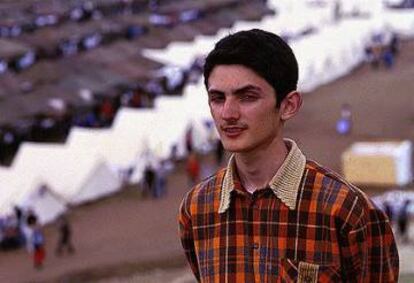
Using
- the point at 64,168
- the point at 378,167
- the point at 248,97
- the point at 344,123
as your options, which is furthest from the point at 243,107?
the point at 344,123

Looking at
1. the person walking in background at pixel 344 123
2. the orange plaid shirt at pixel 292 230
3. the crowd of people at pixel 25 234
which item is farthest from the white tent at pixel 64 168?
the orange plaid shirt at pixel 292 230

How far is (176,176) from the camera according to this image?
2002cm

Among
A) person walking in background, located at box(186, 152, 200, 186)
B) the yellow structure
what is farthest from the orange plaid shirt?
the yellow structure

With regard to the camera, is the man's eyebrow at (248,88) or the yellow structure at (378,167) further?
the yellow structure at (378,167)

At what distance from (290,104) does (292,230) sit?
0.85 ft

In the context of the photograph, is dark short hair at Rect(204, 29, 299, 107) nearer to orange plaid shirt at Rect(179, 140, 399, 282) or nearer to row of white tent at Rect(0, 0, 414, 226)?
orange plaid shirt at Rect(179, 140, 399, 282)

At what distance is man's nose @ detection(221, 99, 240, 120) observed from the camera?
2.06m

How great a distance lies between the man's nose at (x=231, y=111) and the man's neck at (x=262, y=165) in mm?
96

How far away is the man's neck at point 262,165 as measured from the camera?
212 cm

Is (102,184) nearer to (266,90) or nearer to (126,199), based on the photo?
(126,199)

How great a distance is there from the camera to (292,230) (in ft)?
6.73

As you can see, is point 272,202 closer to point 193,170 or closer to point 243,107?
point 243,107

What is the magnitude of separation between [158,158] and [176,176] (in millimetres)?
503

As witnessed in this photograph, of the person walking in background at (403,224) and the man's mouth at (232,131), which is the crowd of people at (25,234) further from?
the man's mouth at (232,131)
